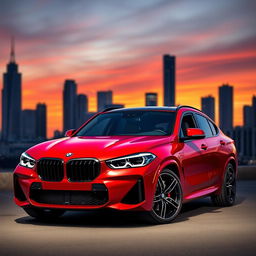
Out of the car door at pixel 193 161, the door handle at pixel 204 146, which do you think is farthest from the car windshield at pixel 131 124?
the door handle at pixel 204 146

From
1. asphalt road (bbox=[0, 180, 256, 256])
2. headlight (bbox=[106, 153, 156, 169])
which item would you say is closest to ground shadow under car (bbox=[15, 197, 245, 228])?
asphalt road (bbox=[0, 180, 256, 256])

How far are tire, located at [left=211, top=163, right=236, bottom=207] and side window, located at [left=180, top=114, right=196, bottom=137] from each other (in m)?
1.30

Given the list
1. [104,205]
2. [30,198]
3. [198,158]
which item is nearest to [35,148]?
[30,198]

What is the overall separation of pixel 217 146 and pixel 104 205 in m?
3.30

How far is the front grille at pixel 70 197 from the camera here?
8.41 metres

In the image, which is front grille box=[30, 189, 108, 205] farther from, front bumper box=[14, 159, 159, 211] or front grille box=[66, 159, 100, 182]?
front grille box=[66, 159, 100, 182]

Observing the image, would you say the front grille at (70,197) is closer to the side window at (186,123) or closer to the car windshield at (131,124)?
the car windshield at (131,124)

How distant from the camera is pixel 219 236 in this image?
795cm

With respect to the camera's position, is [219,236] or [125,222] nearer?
[219,236]

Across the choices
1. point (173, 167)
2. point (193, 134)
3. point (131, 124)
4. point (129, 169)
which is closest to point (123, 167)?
point (129, 169)

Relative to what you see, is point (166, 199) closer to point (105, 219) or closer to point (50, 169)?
point (105, 219)

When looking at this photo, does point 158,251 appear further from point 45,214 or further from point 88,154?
point 45,214

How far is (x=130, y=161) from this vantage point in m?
8.49

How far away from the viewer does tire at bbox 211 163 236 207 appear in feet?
37.1
